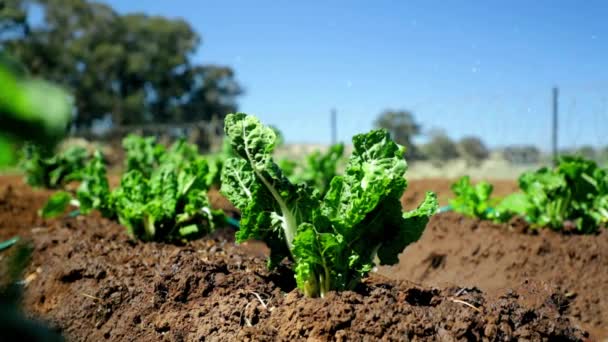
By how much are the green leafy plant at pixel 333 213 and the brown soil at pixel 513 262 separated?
1757mm

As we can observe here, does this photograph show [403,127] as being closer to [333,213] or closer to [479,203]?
[479,203]

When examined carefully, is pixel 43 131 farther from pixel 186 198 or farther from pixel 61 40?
pixel 61 40

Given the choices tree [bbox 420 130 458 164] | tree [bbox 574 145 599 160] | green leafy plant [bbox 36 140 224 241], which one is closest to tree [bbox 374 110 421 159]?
tree [bbox 420 130 458 164]

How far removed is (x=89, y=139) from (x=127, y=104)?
6439 millimetres

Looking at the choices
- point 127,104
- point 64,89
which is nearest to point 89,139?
point 127,104

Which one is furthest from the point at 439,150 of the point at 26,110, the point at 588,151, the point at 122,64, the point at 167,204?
the point at 122,64

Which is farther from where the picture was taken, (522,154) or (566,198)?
(522,154)

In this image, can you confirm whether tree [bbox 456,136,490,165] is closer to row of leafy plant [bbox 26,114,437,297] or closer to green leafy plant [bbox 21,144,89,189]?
green leafy plant [bbox 21,144,89,189]

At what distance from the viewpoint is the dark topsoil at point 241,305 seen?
8.12 ft

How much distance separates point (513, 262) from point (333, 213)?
2.74 meters

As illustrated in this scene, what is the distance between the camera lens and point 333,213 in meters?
2.88

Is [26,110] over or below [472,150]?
over

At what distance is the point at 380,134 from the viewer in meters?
2.86

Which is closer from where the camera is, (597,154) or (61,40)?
(597,154)
